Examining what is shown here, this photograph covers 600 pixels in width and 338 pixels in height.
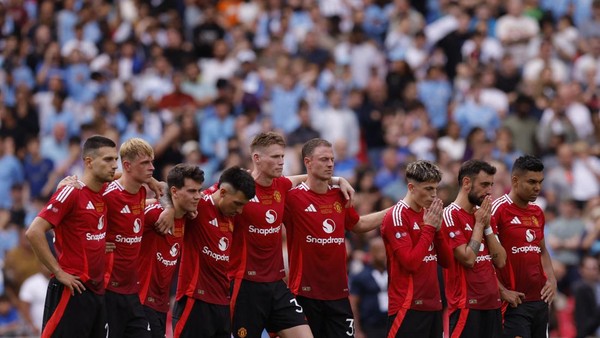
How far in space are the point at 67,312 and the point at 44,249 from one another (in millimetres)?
861

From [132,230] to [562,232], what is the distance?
10655mm

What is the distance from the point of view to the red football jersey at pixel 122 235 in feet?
51.2

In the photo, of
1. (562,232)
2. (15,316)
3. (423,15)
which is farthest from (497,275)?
(423,15)

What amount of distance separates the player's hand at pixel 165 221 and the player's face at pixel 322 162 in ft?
6.24

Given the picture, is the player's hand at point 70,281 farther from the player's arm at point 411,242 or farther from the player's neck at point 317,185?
the player's arm at point 411,242

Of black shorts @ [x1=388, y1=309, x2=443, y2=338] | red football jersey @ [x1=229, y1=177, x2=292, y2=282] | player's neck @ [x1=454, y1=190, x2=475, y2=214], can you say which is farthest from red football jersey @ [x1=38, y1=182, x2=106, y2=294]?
player's neck @ [x1=454, y1=190, x2=475, y2=214]

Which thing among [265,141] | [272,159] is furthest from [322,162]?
[265,141]

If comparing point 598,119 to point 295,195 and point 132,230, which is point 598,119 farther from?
point 132,230

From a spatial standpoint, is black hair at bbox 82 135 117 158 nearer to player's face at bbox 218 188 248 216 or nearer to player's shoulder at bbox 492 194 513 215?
player's face at bbox 218 188 248 216

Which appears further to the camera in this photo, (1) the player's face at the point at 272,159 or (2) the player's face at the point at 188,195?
(1) the player's face at the point at 272,159

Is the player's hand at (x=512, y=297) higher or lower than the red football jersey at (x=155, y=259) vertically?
lower

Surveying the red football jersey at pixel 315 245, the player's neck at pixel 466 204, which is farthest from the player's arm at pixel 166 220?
the player's neck at pixel 466 204

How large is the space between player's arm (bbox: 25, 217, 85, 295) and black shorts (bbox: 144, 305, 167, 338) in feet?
4.19

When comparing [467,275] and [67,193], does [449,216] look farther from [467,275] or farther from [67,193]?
[67,193]
